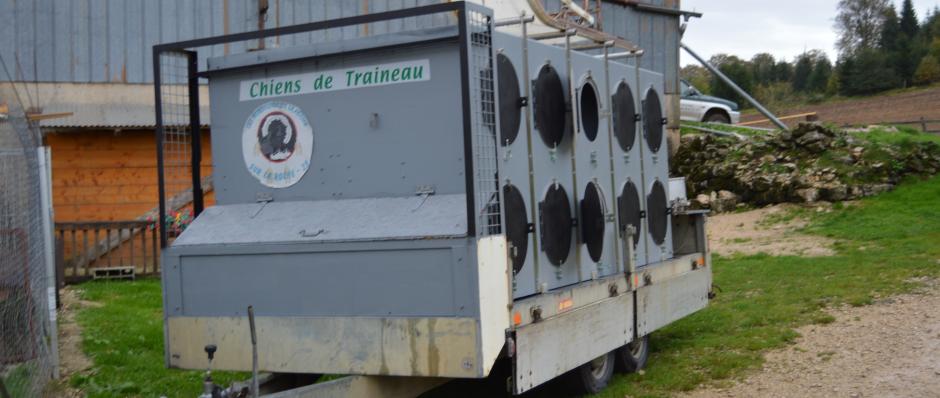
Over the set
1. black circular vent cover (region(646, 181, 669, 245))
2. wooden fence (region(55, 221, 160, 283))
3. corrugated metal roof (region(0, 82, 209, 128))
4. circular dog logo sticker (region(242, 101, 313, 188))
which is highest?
corrugated metal roof (region(0, 82, 209, 128))

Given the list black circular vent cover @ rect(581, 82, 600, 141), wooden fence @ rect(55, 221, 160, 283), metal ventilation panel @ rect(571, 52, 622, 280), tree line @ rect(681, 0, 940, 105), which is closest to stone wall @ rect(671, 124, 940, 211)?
wooden fence @ rect(55, 221, 160, 283)

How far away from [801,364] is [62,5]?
11914 mm

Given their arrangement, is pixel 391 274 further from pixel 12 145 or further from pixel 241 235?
pixel 12 145

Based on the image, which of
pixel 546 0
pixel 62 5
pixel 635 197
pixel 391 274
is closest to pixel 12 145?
pixel 391 274

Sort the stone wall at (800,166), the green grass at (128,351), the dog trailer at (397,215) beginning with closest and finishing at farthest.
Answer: the dog trailer at (397,215)
the green grass at (128,351)
the stone wall at (800,166)

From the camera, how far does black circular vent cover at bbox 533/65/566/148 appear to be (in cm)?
757

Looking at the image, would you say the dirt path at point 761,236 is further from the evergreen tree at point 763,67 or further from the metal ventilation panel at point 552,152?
the evergreen tree at point 763,67

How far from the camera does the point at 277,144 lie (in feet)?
24.2

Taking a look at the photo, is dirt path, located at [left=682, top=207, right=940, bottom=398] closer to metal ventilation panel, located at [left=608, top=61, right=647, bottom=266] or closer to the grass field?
the grass field

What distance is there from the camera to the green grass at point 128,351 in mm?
8664

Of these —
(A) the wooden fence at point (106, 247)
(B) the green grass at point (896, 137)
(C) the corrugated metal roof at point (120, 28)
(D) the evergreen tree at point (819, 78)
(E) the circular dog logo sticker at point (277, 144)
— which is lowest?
(A) the wooden fence at point (106, 247)

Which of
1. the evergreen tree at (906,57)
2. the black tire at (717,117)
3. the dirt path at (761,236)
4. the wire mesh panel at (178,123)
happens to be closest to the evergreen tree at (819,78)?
the evergreen tree at (906,57)

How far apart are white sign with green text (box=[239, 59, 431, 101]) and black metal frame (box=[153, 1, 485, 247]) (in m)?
0.19

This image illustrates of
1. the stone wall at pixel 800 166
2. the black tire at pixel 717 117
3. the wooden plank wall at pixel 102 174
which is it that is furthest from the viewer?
the black tire at pixel 717 117
